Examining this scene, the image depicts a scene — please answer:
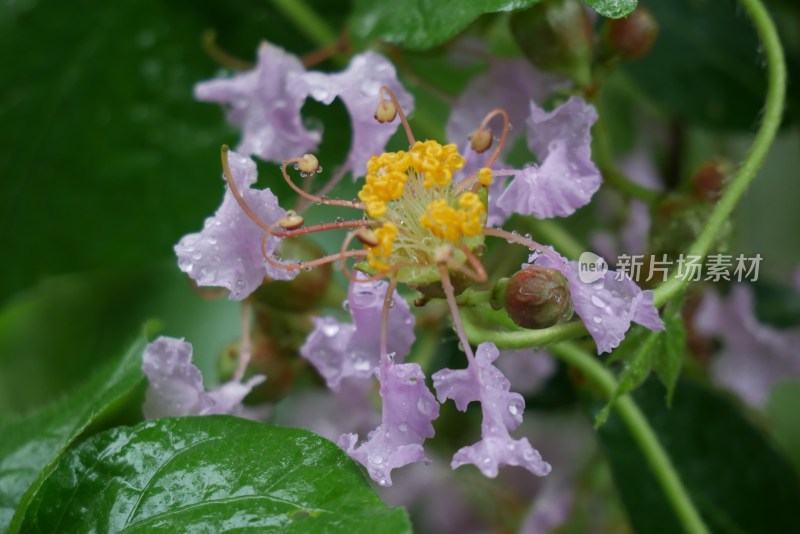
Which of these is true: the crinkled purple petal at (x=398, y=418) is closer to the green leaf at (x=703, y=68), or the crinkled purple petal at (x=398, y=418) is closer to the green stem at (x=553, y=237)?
the green stem at (x=553, y=237)

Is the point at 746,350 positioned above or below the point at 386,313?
below

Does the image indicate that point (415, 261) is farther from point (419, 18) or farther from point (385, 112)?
point (419, 18)

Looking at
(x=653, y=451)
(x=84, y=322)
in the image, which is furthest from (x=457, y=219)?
(x=84, y=322)

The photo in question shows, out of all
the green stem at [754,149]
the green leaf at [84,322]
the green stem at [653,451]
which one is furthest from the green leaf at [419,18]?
the green leaf at [84,322]

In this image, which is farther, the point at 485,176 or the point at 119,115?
the point at 119,115

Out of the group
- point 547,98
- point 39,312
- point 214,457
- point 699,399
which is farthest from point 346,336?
point 39,312

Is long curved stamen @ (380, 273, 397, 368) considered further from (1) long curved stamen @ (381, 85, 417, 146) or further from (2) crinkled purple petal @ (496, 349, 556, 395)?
(2) crinkled purple petal @ (496, 349, 556, 395)

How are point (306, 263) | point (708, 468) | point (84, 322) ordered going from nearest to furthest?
point (306, 263), point (708, 468), point (84, 322)

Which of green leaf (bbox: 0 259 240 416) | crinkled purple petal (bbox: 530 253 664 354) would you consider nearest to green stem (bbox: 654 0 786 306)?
crinkled purple petal (bbox: 530 253 664 354)

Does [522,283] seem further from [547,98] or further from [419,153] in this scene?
[547,98]
